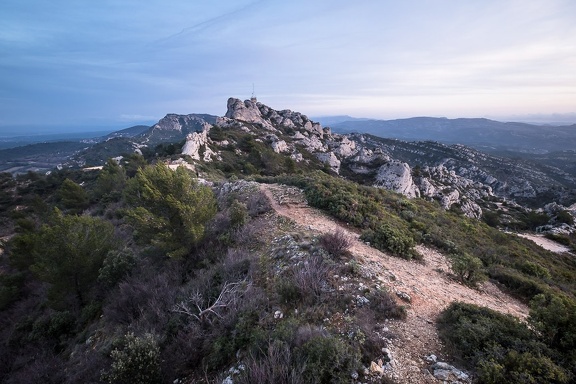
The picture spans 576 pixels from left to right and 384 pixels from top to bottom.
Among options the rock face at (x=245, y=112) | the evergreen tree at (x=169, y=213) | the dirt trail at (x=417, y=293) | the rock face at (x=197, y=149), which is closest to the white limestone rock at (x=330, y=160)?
the rock face at (x=245, y=112)

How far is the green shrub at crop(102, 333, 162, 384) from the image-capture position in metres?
6.04

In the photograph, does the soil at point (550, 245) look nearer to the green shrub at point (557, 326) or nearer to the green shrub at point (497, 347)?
the green shrub at point (497, 347)

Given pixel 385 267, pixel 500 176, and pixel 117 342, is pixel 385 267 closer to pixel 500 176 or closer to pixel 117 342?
pixel 117 342

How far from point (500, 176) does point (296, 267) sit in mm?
120555

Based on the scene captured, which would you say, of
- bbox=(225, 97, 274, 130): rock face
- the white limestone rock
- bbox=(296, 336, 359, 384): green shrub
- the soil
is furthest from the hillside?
bbox=(225, 97, 274, 130): rock face

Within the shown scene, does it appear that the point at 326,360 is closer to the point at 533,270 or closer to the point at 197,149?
the point at 533,270

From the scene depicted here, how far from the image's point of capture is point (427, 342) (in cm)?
565

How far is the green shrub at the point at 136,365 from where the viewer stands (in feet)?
19.8

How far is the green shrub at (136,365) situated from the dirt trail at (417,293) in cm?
537

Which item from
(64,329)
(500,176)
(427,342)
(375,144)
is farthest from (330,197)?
(375,144)

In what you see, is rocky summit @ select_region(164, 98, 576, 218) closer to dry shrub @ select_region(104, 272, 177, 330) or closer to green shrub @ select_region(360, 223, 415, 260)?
green shrub @ select_region(360, 223, 415, 260)

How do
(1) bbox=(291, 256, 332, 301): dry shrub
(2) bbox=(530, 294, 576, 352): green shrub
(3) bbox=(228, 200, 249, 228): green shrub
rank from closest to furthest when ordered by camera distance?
(2) bbox=(530, 294, 576, 352): green shrub
(1) bbox=(291, 256, 332, 301): dry shrub
(3) bbox=(228, 200, 249, 228): green shrub

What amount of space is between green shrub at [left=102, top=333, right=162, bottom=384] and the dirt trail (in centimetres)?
537

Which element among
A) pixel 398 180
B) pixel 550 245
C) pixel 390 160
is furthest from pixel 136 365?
pixel 390 160
